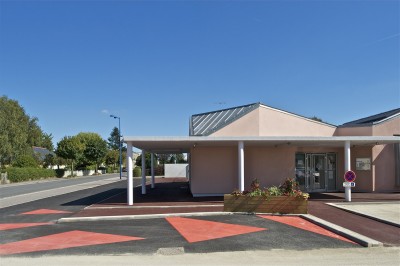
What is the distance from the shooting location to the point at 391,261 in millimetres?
6816

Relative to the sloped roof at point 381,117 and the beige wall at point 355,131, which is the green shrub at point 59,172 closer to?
the sloped roof at point 381,117

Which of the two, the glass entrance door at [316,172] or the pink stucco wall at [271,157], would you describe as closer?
the pink stucco wall at [271,157]

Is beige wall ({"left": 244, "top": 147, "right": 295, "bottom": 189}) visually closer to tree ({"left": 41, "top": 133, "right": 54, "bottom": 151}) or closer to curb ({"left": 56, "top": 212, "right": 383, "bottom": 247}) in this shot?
curb ({"left": 56, "top": 212, "right": 383, "bottom": 247})

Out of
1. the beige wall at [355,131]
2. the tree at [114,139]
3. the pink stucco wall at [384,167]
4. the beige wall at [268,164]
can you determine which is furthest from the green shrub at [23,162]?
the tree at [114,139]

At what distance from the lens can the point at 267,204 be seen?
12297mm

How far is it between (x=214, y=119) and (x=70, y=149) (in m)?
43.9

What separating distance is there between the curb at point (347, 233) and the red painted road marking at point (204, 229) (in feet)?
5.78

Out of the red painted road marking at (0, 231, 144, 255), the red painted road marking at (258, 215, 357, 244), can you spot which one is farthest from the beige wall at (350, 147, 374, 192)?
the red painted road marking at (0, 231, 144, 255)

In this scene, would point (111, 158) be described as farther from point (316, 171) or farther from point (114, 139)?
point (316, 171)

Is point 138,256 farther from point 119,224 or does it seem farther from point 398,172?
point 398,172

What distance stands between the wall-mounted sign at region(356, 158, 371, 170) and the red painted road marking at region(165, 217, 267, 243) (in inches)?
467

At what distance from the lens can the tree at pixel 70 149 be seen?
60.2 m

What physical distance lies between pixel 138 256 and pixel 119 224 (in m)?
3.70

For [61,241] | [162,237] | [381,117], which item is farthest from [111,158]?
[162,237]
